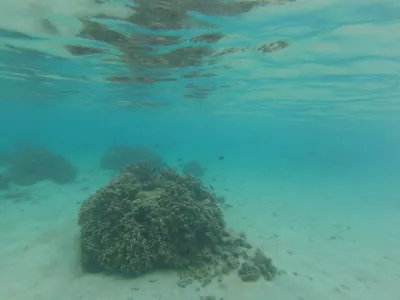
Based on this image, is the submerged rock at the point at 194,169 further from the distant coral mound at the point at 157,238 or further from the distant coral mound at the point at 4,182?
the distant coral mound at the point at 157,238

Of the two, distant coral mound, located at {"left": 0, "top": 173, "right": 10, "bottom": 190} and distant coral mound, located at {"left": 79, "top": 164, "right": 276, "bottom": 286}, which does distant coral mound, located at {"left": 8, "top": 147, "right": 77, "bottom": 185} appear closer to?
distant coral mound, located at {"left": 0, "top": 173, "right": 10, "bottom": 190}

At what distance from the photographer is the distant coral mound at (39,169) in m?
22.5

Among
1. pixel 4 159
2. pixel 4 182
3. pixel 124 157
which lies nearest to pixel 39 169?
pixel 4 182

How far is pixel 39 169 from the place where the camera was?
23469mm

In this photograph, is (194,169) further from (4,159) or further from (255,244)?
(4,159)

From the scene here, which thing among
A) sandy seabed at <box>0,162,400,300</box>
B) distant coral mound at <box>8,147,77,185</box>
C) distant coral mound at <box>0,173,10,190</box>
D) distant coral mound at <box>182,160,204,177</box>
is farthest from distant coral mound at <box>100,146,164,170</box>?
distant coral mound at <box>0,173,10,190</box>

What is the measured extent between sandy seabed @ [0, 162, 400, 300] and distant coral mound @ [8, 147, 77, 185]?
1.30 m

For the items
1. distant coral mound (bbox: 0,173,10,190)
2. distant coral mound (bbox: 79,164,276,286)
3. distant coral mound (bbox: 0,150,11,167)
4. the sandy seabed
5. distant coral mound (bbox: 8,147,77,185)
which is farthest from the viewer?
distant coral mound (bbox: 0,150,11,167)

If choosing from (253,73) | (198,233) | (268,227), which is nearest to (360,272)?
(268,227)

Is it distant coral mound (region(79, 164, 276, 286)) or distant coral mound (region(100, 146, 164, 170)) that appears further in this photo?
distant coral mound (region(100, 146, 164, 170))

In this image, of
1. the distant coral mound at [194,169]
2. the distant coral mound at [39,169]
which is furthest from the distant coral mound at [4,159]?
the distant coral mound at [194,169]

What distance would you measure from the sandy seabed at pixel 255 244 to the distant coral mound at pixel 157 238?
395 mm

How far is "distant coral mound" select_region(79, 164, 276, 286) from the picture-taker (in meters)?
7.88

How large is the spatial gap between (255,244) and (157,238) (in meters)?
5.41
